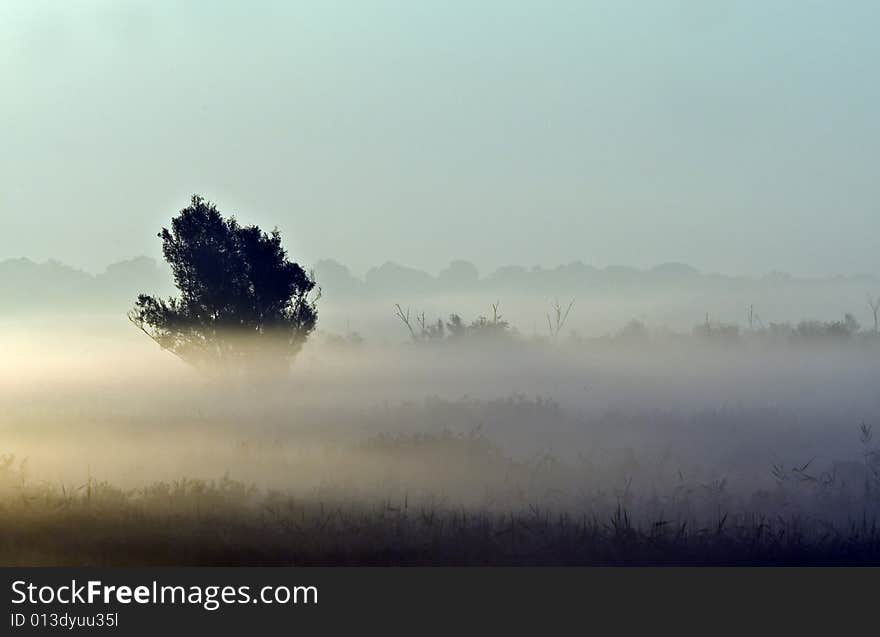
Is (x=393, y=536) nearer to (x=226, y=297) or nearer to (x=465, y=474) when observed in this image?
(x=465, y=474)

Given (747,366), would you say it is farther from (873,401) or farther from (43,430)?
(43,430)

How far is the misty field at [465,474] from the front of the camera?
1748 centimetres

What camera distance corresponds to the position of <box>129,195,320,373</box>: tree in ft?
140

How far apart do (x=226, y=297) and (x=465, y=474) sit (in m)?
21.0

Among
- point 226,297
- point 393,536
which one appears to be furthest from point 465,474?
point 226,297

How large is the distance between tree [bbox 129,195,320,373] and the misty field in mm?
1847

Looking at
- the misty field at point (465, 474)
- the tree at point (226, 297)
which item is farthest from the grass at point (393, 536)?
the tree at point (226, 297)

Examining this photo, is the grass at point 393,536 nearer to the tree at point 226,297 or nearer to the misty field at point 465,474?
the misty field at point 465,474

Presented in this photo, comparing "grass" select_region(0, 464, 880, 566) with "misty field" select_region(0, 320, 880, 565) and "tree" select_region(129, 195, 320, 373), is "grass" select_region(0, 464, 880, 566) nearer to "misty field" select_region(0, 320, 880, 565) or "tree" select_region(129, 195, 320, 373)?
"misty field" select_region(0, 320, 880, 565)

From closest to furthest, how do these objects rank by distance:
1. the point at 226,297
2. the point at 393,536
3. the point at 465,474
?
1. the point at 393,536
2. the point at 465,474
3. the point at 226,297

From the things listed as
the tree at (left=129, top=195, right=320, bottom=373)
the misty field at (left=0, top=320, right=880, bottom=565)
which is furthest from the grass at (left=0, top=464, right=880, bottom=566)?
the tree at (left=129, top=195, right=320, bottom=373)

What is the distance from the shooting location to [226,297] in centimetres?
4247

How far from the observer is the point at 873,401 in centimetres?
3356

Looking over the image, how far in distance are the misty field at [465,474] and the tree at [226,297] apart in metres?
1.85
